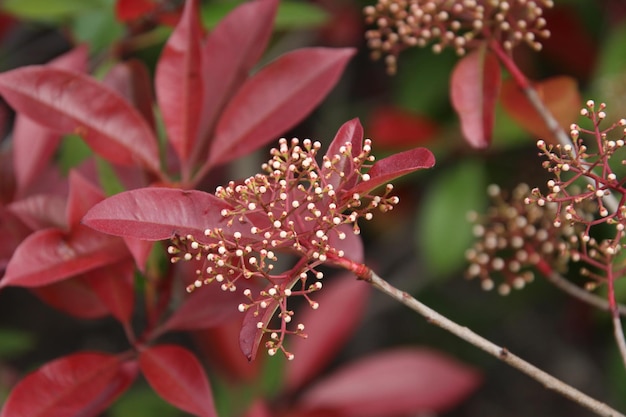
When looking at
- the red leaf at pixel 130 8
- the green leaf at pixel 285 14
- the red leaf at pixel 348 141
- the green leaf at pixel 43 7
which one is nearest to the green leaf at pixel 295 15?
the green leaf at pixel 285 14

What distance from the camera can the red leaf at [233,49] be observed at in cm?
88

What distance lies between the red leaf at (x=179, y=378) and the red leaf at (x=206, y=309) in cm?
4

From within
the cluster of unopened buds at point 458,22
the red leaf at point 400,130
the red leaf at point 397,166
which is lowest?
the red leaf at point 400,130

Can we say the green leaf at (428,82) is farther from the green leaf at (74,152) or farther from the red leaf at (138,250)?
the red leaf at (138,250)

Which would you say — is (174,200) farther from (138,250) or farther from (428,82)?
(428,82)

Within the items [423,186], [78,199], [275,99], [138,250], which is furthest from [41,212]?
[423,186]

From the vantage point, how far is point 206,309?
83 centimetres

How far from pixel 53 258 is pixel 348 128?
32 cm

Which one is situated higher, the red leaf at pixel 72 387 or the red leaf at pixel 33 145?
the red leaf at pixel 33 145

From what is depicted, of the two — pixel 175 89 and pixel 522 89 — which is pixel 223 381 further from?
pixel 522 89

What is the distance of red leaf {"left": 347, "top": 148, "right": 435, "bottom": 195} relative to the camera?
0.61m

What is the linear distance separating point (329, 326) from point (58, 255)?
0.64 metres

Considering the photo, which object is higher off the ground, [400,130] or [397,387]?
[400,130]

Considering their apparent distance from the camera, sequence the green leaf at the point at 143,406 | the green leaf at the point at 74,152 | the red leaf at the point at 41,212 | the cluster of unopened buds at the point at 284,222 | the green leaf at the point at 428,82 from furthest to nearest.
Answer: the green leaf at the point at 428,82
the green leaf at the point at 143,406
the green leaf at the point at 74,152
the red leaf at the point at 41,212
the cluster of unopened buds at the point at 284,222
